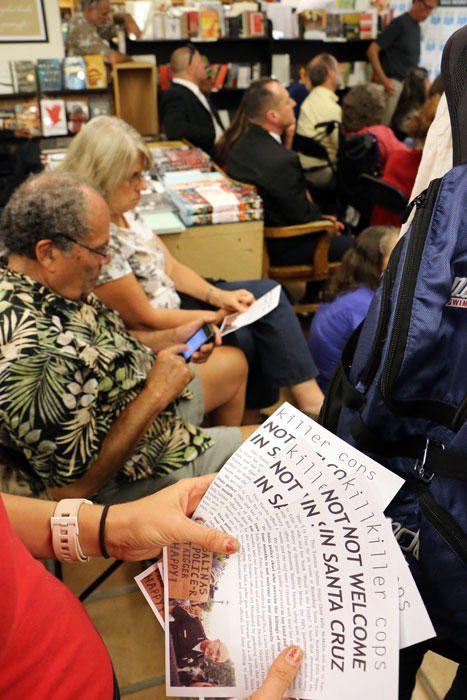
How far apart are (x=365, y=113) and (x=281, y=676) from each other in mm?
4342

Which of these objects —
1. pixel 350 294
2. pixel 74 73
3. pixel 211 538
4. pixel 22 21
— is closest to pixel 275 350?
pixel 350 294

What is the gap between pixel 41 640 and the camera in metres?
0.80

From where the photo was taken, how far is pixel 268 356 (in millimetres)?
2447

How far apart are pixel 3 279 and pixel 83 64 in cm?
352

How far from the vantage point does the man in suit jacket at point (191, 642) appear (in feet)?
2.63

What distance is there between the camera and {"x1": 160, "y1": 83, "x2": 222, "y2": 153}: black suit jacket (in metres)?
4.54

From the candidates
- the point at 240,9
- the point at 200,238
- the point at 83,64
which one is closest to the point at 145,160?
the point at 200,238

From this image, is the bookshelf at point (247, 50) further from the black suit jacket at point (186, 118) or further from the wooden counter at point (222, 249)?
the wooden counter at point (222, 249)

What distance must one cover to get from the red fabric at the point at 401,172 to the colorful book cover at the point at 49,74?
252 cm

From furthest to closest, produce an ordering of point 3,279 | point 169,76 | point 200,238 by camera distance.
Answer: point 169,76 → point 200,238 → point 3,279

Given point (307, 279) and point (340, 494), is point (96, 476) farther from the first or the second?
point (307, 279)

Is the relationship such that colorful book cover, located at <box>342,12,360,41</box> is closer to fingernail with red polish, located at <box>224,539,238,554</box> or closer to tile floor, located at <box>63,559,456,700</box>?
tile floor, located at <box>63,559,456,700</box>

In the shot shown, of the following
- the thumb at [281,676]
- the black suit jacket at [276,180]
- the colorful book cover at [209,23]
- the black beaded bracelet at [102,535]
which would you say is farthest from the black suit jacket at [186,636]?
the colorful book cover at [209,23]

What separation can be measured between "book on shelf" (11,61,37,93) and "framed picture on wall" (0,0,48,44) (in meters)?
0.17
